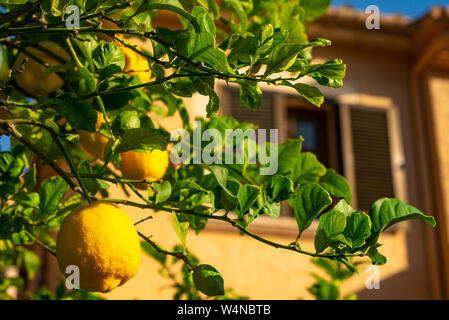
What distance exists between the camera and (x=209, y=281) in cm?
142

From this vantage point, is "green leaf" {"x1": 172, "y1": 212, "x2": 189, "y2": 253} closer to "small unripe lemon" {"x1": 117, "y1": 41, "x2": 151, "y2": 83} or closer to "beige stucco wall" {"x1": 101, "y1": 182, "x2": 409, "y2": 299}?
"small unripe lemon" {"x1": 117, "y1": 41, "x2": 151, "y2": 83}

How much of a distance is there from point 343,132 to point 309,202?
4.44m

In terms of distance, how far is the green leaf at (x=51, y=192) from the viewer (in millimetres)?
1757

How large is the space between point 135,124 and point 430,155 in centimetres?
475

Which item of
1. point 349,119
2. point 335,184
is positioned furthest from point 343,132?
point 335,184

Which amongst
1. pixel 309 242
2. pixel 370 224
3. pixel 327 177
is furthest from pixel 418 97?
pixel 370 224

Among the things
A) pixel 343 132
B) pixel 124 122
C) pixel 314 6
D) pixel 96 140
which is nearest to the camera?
pixel 124 122

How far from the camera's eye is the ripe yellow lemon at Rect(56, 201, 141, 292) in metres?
1.32

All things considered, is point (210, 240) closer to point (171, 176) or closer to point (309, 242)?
point (309, 242)

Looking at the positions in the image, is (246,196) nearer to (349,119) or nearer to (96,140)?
(96,140)

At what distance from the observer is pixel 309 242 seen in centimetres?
514

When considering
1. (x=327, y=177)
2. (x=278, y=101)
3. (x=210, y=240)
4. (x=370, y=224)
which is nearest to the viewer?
(x=370, y=224)

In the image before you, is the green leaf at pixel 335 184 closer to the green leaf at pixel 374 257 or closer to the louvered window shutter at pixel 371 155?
the green leaf at pixel 374 257

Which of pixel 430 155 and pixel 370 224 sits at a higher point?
pixel 430 155
